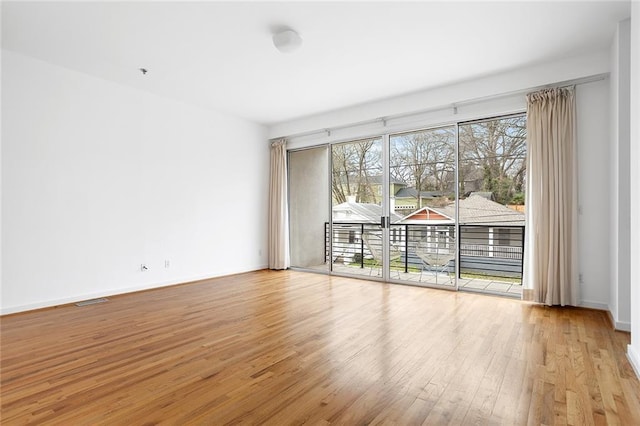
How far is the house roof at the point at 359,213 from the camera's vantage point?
5.34 m

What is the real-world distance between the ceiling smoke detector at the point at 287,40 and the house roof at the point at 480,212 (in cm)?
299

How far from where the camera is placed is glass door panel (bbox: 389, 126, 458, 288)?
4715mm

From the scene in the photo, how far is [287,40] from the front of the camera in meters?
3.07

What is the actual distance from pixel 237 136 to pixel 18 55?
3014 mm

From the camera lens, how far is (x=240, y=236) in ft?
19.8

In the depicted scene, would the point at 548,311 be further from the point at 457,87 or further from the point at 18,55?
the point at 18,55

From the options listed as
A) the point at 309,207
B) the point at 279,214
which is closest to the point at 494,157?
the point at 309,207

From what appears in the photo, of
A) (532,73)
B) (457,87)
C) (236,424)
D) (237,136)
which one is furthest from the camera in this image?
(237,136)

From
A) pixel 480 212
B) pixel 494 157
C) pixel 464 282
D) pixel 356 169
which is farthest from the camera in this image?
pixel 356 169

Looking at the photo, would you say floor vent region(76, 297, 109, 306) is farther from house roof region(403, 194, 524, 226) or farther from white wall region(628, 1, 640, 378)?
white wall region(628, 1, 640, 378)

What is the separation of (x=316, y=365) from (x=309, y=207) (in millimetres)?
4215

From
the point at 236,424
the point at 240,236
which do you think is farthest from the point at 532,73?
the point at 240,236

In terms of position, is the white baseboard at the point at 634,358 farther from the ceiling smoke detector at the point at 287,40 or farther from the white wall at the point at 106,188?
the white wall at the point at 106,188

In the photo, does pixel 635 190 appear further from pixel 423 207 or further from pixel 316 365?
pixel 423 207
